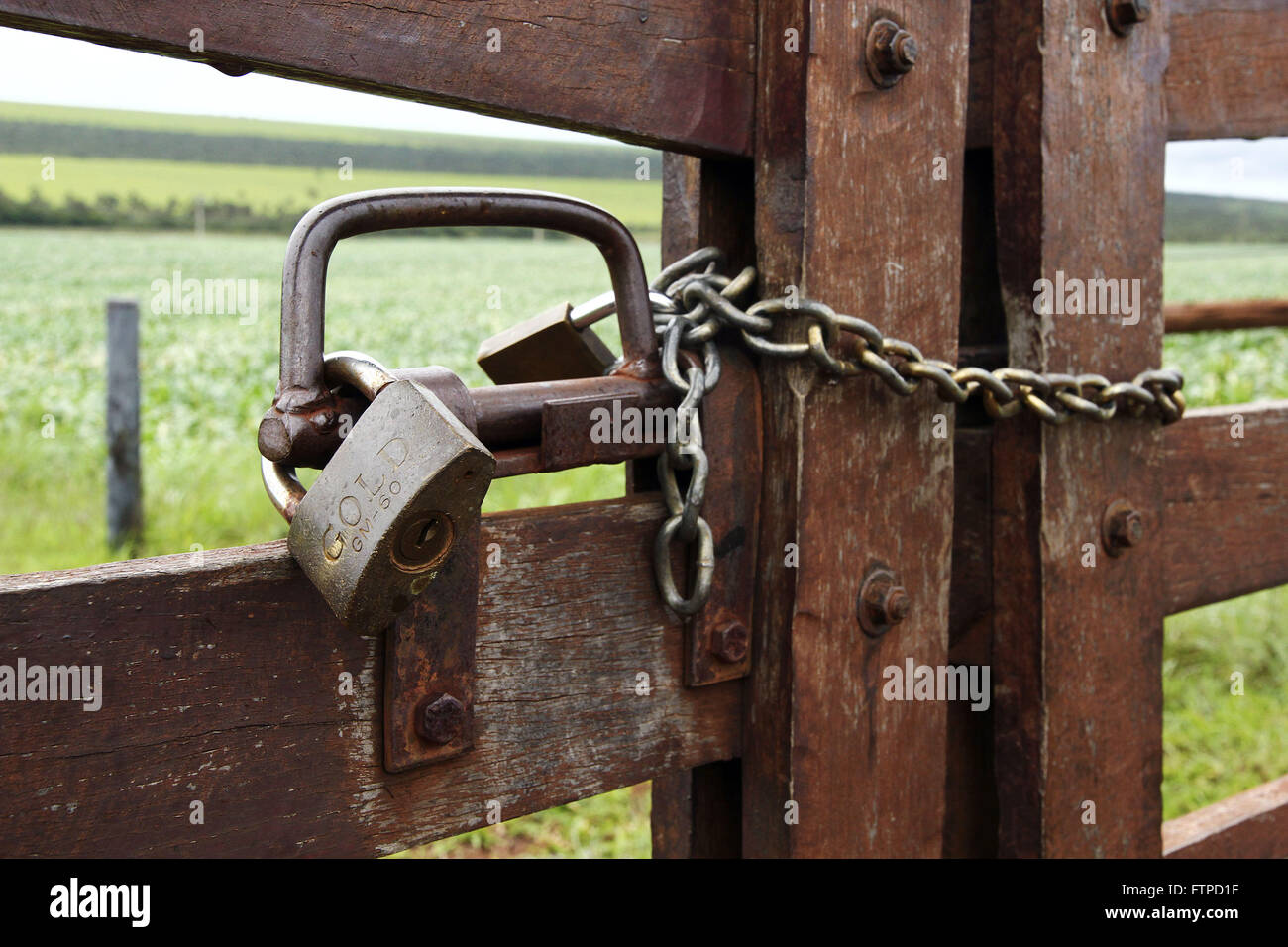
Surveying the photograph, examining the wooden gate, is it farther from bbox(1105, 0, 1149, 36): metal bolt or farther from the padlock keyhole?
the padlock keyhole

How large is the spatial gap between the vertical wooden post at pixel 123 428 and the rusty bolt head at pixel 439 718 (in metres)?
5.51

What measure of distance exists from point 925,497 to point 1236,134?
76cm

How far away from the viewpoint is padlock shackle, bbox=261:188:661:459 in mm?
830

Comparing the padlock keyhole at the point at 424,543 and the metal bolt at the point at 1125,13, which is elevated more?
the metal bolt at the point at 1125,13

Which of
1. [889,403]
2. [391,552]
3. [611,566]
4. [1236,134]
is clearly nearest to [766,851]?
[611,566]

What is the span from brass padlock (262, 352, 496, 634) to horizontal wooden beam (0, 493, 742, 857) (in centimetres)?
9

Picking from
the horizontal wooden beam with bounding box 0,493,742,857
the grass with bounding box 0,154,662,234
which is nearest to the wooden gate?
the horizontal wooden beam with bounding box 0,493,742,857

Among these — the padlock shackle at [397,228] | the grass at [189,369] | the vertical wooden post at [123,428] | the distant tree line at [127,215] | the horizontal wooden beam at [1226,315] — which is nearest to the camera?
the padlock shackle at [397,228]

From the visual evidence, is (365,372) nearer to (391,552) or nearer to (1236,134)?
(391,552)

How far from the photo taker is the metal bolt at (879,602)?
1141 mm

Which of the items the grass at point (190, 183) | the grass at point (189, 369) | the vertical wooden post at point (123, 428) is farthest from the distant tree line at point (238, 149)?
the vertical wooden post at point (123, 428)

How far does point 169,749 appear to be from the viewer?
808 millimetres

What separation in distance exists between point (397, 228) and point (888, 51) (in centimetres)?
53

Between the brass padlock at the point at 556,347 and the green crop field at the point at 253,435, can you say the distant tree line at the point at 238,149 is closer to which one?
the green crop field at the point at 253,435
